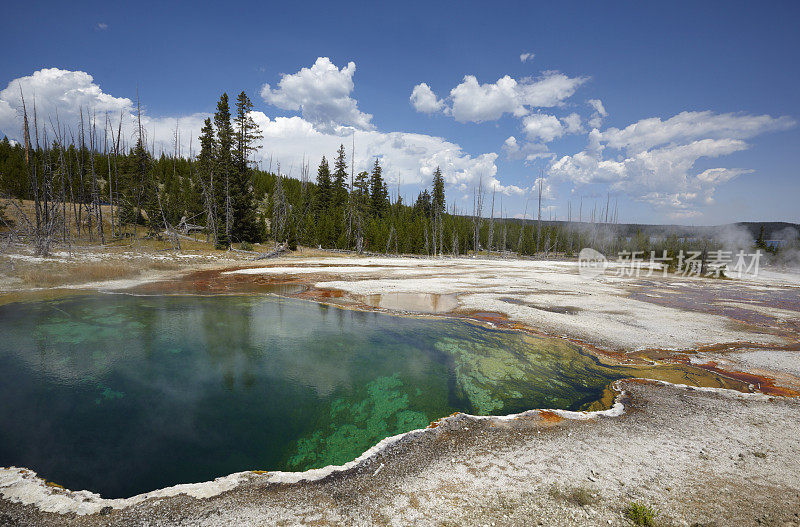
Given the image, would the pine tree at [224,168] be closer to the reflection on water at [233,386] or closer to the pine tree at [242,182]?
the pine tree at [242,182]

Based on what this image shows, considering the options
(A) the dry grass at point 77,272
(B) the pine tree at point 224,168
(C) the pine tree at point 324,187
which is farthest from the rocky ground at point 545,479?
(C) the pine tree at point 324,187

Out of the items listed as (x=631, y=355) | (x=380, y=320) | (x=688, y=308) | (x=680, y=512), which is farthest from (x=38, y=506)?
(x=688, y=308)

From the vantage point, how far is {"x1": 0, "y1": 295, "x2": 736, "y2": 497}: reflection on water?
5.41 m

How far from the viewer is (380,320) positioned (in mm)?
13523

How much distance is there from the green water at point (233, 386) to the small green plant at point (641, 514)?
3.15 m

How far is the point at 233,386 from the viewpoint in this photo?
7867mm

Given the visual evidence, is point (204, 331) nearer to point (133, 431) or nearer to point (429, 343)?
point (133, 431)

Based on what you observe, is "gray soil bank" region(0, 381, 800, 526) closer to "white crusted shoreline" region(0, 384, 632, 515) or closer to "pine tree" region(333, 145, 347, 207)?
"white crusted shoreline" region(0, 384, 632, 515)

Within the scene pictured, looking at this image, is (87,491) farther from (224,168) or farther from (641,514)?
(224,168)

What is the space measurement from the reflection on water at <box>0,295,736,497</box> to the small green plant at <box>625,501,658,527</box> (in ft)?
10.3

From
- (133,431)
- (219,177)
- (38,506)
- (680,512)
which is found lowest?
(133,431)

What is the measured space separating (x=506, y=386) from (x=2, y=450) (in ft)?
31.6

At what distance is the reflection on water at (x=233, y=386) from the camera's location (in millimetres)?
5410

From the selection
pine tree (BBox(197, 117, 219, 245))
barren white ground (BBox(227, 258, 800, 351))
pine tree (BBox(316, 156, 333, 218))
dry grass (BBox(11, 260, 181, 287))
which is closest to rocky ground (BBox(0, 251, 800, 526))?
barren white ground (BBox(227, 258, 800, 351))
